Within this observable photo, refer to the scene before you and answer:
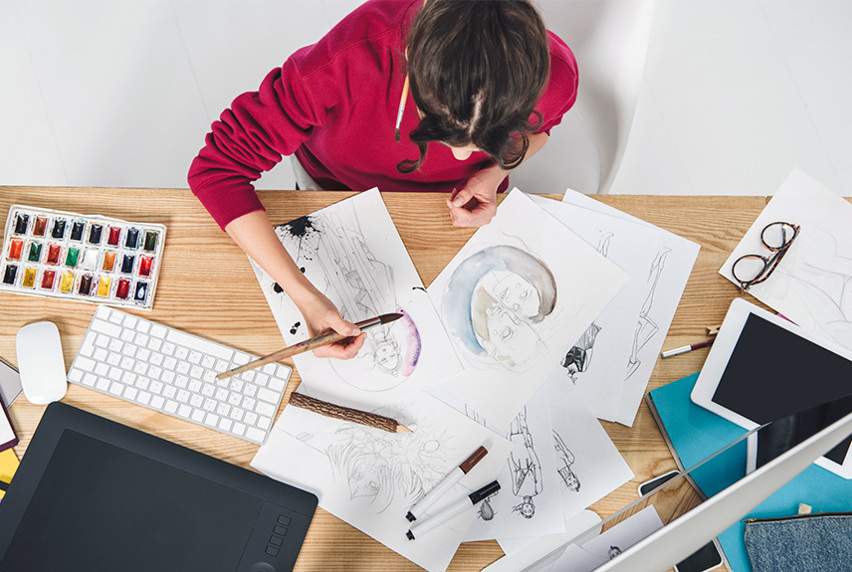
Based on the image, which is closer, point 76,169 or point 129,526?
point 129,526

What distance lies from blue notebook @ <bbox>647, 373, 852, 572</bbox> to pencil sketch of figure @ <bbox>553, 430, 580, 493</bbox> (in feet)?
0.48

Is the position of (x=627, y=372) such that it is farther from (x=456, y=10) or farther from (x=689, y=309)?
(x=456, y=10)

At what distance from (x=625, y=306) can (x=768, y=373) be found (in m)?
0.23

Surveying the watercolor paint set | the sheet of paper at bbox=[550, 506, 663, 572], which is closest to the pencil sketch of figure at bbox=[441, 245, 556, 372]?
the sheet of paper at bbox=[550, 506, 663, 572]

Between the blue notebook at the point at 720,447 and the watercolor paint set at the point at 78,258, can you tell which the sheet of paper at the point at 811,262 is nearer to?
the blue notebook at the point at 720,447

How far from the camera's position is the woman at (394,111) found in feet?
1.87

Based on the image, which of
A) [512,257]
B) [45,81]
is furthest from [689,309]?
[45,81]

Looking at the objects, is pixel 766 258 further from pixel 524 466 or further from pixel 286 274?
pixel 286 274

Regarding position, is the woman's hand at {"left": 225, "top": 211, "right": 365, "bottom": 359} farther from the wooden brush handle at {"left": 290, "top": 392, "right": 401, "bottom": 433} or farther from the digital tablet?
the digital tablet

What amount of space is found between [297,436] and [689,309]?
624 millimetres

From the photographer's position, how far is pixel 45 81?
65.4 inches

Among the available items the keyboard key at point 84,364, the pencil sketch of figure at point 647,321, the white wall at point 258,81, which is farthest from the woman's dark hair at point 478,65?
the white wall at point 258,81

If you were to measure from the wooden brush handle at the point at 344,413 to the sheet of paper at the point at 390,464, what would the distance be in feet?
0.05

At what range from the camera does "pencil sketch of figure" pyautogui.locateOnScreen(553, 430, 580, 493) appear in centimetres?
81
